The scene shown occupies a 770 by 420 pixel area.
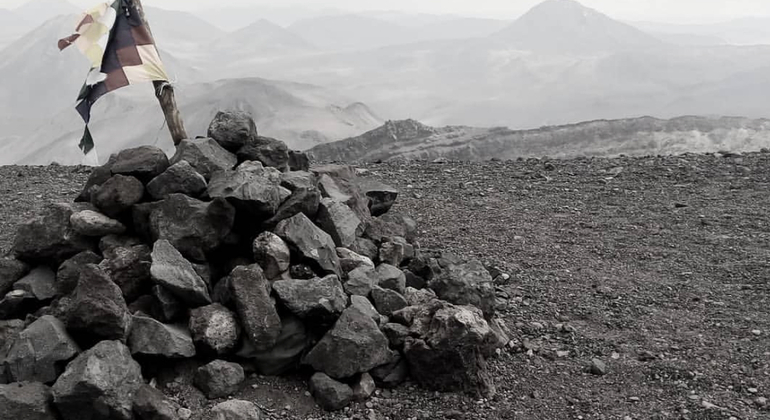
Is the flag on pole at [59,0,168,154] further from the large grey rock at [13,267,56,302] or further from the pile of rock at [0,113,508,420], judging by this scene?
the large grey rock at [13,267,56,302]

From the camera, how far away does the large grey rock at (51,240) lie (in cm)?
596

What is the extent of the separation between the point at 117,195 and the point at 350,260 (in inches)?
88.0

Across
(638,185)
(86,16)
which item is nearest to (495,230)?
(638,185)

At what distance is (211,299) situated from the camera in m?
5.61

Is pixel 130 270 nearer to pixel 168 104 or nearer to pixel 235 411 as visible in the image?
pixel 235 411

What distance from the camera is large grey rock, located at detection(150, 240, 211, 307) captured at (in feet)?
17.5

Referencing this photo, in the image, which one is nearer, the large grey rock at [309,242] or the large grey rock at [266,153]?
the large grey rock at [309,242]

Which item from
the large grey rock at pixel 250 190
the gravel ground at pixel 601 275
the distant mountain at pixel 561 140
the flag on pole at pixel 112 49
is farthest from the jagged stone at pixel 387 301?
the distant mountain at pixel 561 140

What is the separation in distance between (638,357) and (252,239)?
144 inches

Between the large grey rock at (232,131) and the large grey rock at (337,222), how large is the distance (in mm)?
1108

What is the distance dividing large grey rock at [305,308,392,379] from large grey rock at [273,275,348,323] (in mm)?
142

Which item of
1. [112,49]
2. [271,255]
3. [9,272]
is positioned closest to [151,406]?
[271,255]

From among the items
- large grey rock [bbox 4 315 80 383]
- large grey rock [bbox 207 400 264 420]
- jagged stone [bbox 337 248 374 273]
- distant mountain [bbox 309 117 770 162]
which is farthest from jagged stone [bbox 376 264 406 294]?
distant mountain [bbox 309 117 770 162]

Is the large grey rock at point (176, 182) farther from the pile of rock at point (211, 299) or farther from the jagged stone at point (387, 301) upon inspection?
the jagged stone at point (387, 301)
